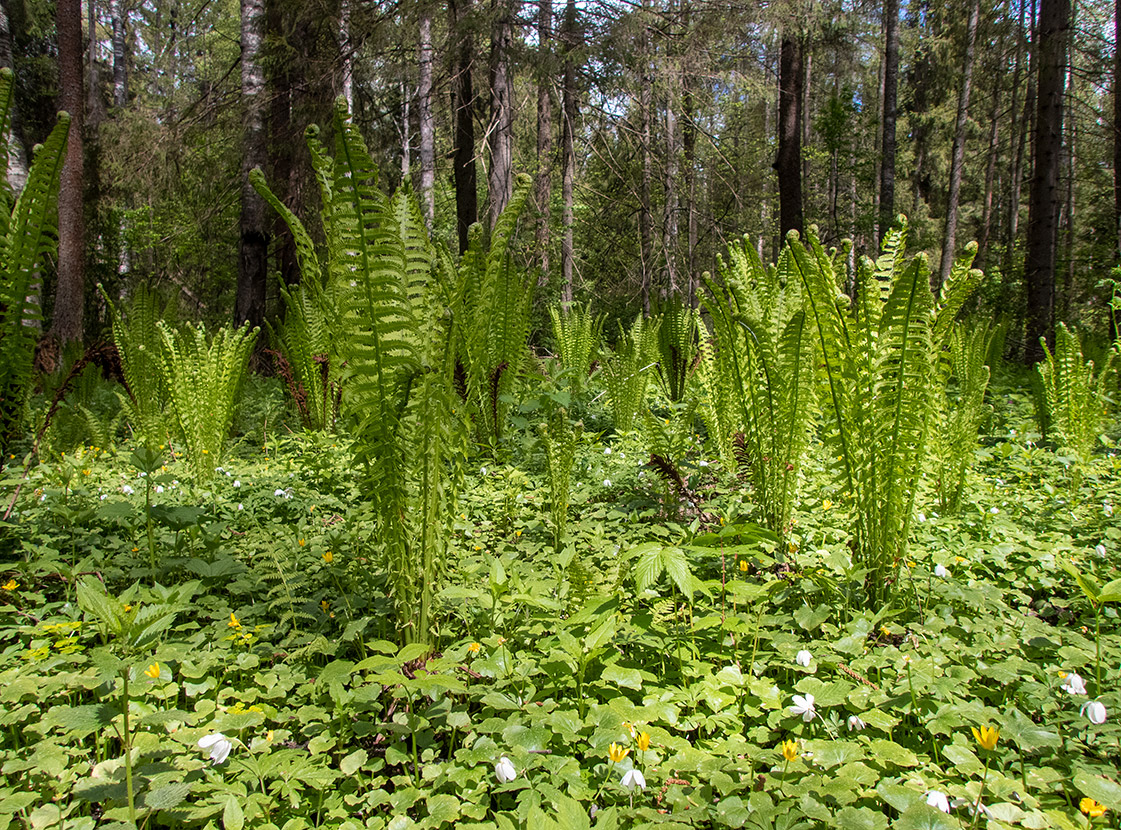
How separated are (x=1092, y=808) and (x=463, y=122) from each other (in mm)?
5560

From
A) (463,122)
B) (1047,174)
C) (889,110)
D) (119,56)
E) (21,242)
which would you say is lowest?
(21,242)

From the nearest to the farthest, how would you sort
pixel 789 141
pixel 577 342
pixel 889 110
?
1. pixel 577 342
2. pixel 789 141
3. pixel 889 110

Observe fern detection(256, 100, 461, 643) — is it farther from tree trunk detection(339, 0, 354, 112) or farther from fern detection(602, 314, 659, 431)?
tree trunk detection(339, 0, 354, 112)

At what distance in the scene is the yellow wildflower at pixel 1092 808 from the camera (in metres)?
0.92

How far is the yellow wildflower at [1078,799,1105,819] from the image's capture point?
3.02 ft

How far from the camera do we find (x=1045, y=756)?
3.87 feet

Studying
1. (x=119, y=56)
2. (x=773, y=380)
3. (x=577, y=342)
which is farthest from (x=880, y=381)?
(x=119, y=56)

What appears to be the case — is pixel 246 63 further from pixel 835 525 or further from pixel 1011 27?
pixel 1011 27

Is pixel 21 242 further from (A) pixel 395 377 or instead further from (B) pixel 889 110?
(B) pixel 889 110

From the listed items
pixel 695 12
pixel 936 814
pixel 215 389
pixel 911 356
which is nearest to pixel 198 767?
pixel 936 814

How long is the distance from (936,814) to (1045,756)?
42cm

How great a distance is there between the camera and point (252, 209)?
6.02 metres

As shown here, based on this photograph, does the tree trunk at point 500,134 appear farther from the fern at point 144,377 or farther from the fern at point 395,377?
the fern at point 395,377

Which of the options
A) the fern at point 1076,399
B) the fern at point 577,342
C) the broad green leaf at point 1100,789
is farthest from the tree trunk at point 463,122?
the broad green leaf at point 1100,789
